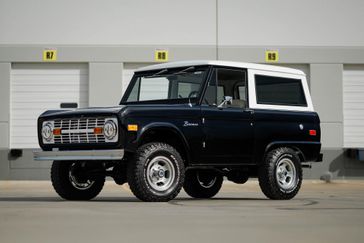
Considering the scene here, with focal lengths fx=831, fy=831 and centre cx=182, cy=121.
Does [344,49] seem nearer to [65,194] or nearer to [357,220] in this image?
[65,194]

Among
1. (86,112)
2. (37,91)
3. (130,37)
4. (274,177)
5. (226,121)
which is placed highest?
(130,37)

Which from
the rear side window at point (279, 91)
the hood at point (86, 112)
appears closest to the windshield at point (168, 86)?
the rear side window at point (279, 91)

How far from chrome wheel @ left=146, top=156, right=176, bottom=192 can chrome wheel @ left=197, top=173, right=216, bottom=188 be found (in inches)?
97.4

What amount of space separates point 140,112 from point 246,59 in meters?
14.5

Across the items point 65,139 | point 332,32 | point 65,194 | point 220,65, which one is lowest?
point 65,194

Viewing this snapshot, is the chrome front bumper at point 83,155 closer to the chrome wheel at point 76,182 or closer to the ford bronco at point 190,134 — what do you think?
the ford bronco at point 190,134

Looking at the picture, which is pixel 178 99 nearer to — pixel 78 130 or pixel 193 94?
pixel 193 94

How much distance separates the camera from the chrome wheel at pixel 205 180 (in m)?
14.5

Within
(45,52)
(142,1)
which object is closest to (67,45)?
(45,52)

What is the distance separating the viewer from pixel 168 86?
44.3ft

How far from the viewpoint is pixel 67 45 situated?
25.9m

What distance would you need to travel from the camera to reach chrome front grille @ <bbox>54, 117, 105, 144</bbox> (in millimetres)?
12164

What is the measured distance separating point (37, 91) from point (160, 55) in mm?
4039

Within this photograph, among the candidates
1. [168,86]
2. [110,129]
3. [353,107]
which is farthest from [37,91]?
[110,129]
